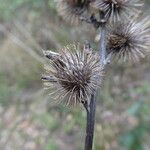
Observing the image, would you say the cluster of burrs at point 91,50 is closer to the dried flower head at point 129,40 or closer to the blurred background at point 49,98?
the dried flower head at point 129,40

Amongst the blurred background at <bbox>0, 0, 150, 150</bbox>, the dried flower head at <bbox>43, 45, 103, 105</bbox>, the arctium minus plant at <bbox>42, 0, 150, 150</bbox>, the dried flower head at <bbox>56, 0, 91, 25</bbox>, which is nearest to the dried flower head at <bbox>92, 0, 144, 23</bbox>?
the arctium minus plant at <bbox>42, 0, 150, 150</bbox>

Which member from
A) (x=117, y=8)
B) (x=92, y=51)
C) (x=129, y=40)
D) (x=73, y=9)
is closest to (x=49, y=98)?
(x=73, y=9)

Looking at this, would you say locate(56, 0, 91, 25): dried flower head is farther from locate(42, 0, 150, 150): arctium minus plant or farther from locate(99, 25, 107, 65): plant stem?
locate(99, 25, 107, 65): plant stem

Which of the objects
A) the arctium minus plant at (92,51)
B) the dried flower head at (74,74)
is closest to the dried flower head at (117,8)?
the arctium minus plant at (92,51)

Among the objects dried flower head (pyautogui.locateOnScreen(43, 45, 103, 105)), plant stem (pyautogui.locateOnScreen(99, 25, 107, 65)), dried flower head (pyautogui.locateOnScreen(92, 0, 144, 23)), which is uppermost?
dried flower head (pyautogui.locateOnScreen(92, 0, 144, 23))

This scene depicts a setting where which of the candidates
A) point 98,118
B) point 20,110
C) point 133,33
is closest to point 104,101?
point 98,118

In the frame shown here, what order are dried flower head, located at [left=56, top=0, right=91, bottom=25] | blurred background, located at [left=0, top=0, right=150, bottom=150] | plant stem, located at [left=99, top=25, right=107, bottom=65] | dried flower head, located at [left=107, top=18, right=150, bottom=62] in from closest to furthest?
1. plant stem, located at [left=99, top=25, right=107, bottom=65]
2. dried flower head, located at [left=107, top=18, right=150, bottom=62]
3. dried flower head, located at [left=56, top=0, right=91, bottom=25]
4. blurred background, located at [left=0, top=0, right=150, bottom=150]

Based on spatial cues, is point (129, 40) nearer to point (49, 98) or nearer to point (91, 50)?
point (91, 50)
